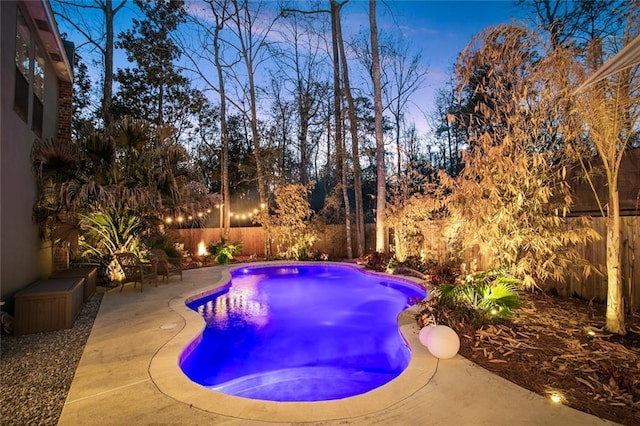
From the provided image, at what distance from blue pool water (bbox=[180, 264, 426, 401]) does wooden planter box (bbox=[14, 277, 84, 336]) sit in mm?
1965

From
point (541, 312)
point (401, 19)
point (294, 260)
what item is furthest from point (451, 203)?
point (401, 19)

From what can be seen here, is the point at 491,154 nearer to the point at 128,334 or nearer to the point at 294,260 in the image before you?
the point at 128,334

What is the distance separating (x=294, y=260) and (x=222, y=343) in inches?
317

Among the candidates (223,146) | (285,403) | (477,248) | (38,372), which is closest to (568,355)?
(285,403)

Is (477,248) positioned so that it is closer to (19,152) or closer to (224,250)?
(224,250)

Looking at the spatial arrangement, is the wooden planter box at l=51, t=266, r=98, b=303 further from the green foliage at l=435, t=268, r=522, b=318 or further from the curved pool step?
the green foliage at l=435, t=268, r=522, b=318

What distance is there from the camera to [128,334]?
4582 mm

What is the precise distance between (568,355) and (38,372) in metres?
5.52

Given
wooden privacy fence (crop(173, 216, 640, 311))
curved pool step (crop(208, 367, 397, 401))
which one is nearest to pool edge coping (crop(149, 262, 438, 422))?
curved pool step (crop(208, 367, 397, 401))

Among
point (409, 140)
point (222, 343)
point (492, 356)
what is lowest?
point (222, 343)

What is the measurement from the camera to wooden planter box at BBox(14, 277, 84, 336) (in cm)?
461

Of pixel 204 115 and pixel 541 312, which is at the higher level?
pixel 204 115

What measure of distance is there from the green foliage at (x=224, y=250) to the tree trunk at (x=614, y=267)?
11124 millimetres

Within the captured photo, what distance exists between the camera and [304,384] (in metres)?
3.99
